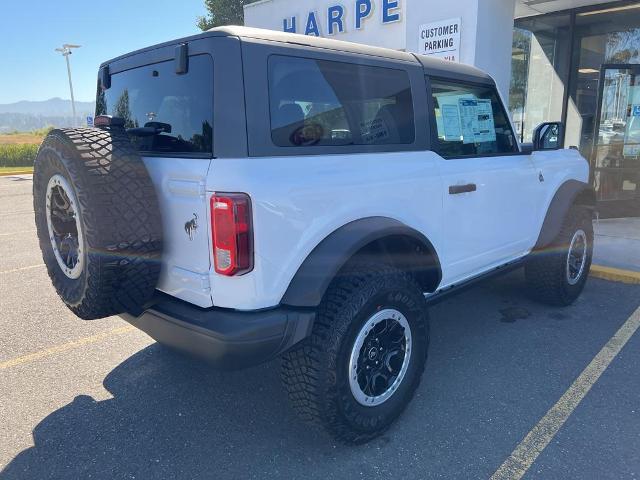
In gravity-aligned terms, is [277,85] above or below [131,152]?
above

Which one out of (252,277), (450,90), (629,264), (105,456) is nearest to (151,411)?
(105,456)

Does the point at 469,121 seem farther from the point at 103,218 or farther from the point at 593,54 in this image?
the point at 593,54

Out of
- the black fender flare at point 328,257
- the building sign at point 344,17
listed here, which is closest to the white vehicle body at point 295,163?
the black fender flare at point 328,257

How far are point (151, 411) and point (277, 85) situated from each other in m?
1.99

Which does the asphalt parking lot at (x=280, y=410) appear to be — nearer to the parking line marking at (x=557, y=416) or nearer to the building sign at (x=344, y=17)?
the parking line marking at (x=557, y=416)

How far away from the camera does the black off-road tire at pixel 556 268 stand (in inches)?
161

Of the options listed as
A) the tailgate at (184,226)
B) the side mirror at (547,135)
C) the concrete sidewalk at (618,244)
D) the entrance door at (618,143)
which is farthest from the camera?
the entrance door at (618,143)

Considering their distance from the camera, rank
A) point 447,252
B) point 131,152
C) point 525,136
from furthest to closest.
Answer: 1. point 525,136
2. point 447,252
3. point 131,152

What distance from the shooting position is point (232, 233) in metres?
2.03

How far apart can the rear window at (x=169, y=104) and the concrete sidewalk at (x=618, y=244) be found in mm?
4847

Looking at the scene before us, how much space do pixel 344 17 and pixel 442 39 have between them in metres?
3.58

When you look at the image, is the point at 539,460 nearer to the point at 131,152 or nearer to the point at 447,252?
the point at 447,252

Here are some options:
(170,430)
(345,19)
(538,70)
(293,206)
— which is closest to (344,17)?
(345,19)

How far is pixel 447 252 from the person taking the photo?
306cm
